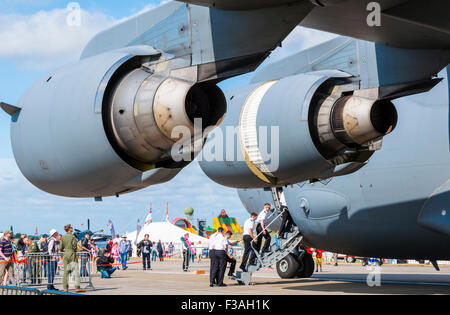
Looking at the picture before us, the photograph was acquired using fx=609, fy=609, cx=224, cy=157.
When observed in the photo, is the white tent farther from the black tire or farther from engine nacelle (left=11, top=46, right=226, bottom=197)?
engine nacelle (left=11, top=46, right=226, bottom=197)

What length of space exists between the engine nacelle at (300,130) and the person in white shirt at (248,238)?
5949 mm

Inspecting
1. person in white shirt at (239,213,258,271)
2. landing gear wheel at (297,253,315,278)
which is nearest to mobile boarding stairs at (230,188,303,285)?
person in white shirt at (239,213,258,271)

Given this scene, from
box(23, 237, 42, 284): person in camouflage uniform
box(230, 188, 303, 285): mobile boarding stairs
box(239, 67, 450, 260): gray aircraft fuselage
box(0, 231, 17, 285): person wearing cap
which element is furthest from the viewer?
box(23, 237, 42, 284): person in camouflage uniform

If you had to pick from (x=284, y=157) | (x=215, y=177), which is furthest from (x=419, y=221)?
(x=215, y=177)

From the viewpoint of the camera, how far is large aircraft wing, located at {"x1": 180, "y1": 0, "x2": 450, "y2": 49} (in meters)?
6.34

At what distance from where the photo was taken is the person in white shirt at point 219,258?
13727 mm

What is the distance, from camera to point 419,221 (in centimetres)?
1009

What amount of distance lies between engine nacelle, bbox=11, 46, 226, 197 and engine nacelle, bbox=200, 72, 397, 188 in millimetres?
1973

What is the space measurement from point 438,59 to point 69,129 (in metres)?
4.98

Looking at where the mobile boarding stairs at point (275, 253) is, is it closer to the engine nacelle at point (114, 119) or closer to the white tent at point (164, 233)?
the engine nacelle at point (114, 119)

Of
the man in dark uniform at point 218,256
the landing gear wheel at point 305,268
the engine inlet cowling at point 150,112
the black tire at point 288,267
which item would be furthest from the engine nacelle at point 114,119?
the landing gear wheel at point 305,268
